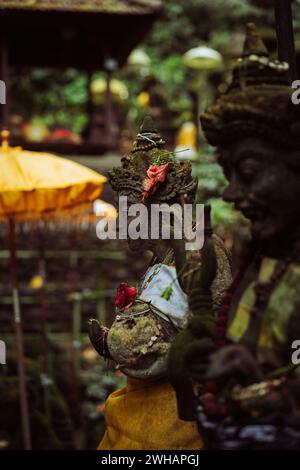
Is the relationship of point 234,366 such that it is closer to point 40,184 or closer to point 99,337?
point 99,337

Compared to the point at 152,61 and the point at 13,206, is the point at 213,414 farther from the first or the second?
the point at 152,61

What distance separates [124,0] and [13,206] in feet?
23.8

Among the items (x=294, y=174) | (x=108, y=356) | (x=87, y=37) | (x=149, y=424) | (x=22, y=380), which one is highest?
(x=87, y=37)

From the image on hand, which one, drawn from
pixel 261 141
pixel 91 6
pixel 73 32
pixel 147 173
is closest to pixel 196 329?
pixel 261 141

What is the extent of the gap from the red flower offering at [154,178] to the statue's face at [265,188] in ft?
2.53

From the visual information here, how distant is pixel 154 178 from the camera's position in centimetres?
287

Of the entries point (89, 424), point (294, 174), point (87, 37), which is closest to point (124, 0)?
point (87, 37)

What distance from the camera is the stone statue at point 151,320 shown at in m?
2.73

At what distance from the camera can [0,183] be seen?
5117mm

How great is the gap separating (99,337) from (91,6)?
9331 millimetres

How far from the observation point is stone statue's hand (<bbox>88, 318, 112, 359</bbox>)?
2.84 metres

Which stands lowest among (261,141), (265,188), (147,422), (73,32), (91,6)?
(147,422)

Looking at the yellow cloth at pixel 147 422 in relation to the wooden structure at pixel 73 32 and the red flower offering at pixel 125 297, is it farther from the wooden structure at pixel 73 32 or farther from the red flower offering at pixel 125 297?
the wooden structure at pixel 73 32

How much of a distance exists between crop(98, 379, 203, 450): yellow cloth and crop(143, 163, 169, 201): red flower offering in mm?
785
